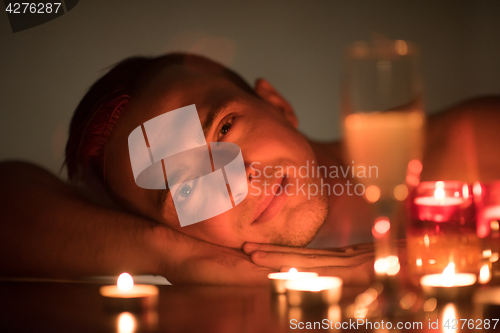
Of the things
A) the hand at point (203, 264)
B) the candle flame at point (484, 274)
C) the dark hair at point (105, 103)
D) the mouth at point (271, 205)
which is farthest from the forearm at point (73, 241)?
the candle flame at point (484, 274)

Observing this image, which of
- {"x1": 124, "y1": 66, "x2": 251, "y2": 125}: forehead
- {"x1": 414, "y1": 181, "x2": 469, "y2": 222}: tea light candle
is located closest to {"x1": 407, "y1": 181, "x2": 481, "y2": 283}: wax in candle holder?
{"x1": 414, "y1": 181, "x2": 469, "y2": 222}: tea light candle

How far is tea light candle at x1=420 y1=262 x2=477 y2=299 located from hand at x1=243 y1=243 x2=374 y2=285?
241 mm

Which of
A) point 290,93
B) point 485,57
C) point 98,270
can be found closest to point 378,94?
point 290,93

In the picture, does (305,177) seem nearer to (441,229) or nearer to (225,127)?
(225,127)

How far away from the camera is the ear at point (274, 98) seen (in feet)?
4.02

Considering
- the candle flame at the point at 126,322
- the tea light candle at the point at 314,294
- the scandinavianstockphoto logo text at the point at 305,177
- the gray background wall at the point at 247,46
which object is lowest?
the candle flame at the point at 126,322

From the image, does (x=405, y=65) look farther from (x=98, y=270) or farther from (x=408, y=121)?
(x=98, y=270)

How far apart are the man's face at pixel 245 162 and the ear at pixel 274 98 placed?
8 cm

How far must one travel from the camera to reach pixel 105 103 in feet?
3.68

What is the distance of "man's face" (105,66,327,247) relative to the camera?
3.47 feet

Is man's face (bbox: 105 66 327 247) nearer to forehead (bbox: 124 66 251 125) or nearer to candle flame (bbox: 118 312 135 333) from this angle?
forehead (bbox: 124 66 251 125)

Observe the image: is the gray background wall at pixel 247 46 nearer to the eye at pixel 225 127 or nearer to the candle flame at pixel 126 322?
the eye at pixel 225 127

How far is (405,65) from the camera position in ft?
1.48

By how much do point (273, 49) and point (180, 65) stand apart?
29 centimetres
